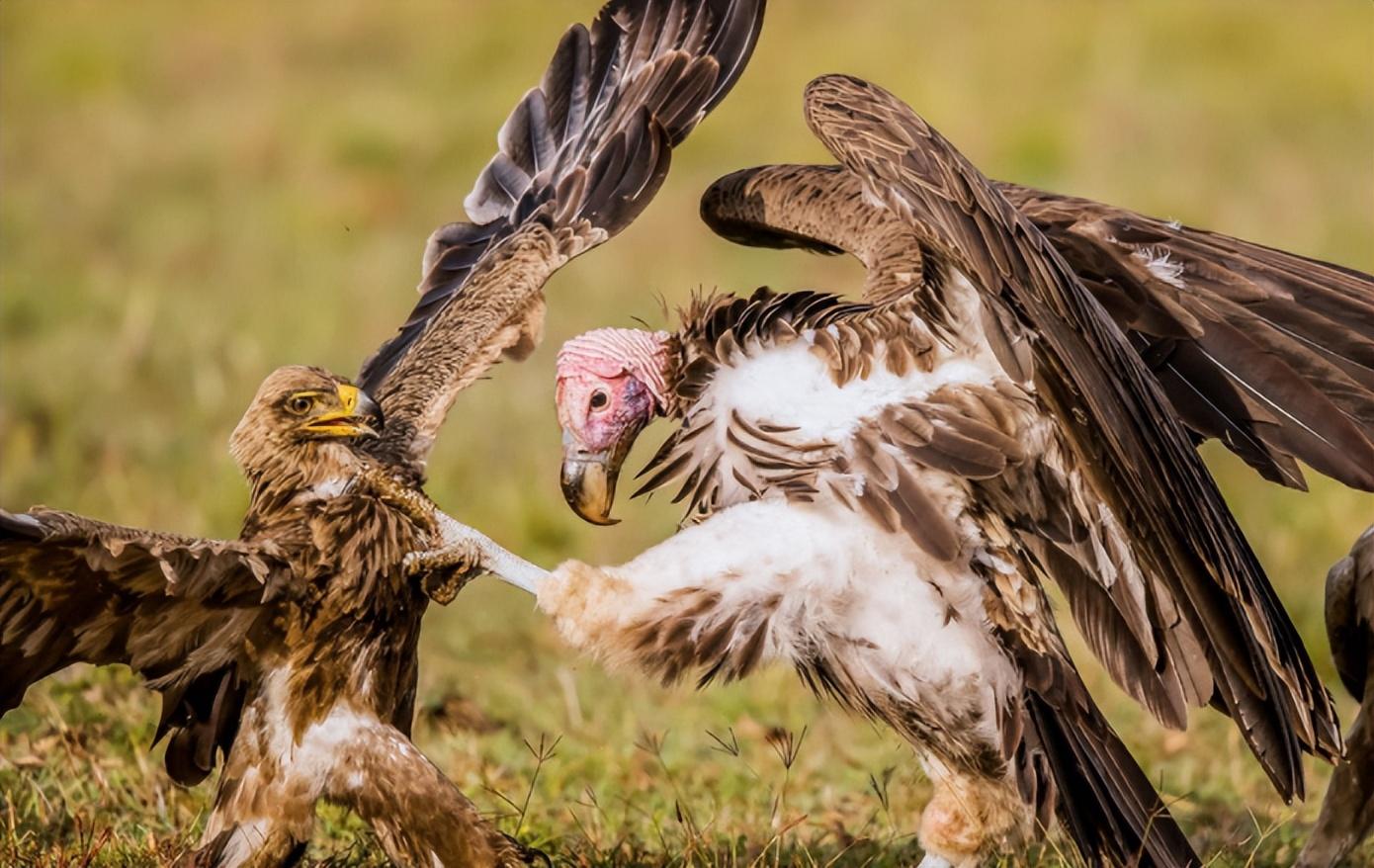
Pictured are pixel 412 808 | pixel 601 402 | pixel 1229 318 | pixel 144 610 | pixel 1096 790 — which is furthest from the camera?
pixel 1229 318

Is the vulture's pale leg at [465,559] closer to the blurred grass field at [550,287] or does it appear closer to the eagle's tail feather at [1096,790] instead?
the blurred grass field at [550,287]

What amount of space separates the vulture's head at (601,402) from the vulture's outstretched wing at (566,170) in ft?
1.22

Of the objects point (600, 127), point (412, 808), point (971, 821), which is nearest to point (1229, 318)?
point (971, 821)

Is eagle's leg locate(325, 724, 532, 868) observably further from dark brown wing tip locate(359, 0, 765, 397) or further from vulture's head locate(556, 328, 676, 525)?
dark brown wing tip locate(359, 0, 765, 397)

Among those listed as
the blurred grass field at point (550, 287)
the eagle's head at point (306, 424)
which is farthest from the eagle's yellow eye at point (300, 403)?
the blurred grass field at point (550, 287)

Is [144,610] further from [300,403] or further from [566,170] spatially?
[566,170]

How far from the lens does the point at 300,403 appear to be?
407 centimetres

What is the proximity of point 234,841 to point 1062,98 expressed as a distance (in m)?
9.20

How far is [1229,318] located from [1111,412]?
104cm

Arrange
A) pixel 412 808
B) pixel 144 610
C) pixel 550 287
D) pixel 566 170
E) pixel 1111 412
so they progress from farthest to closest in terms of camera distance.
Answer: pixel 550 287 → pixel 566 170 → pixel 412 808 → pixel 144 610 → pixel 1111 412

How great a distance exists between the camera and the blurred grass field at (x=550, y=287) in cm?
488

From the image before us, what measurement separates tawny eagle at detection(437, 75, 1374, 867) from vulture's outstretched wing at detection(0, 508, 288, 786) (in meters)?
0.56

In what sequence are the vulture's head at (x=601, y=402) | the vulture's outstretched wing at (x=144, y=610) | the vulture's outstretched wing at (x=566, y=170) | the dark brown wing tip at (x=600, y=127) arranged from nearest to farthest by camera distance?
the vulture's outstretched wing at (x=144, y=610) < the vulture's head at (x=601, y=402) < the vulture's outstretched wing at (x=566, y=170) < the dark brown wing tip at (x=600, y=127)

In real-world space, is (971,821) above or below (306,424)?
A: below
